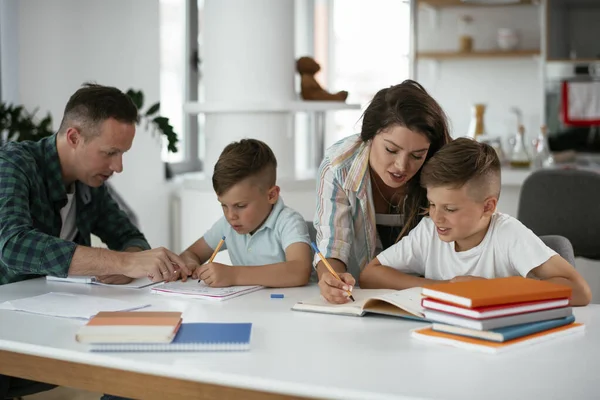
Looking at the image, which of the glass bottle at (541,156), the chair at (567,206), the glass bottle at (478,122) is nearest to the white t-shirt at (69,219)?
the chair at (567,206)

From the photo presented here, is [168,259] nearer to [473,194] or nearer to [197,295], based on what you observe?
[197,295]

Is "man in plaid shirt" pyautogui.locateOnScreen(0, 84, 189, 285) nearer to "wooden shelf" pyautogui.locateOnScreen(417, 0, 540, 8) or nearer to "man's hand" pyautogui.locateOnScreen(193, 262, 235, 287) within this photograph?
"man's hand" pyautogui.locateOnScreen(193, 262, 235, 287)

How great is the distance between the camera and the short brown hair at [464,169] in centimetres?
186

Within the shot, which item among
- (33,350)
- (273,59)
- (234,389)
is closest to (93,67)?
(273,59)

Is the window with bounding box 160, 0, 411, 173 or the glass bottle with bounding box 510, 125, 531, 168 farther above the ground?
the window with bounding box 160, 0, 411, 173

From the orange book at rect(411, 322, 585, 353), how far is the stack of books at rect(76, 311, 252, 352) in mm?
314

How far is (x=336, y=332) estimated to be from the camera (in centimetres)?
151

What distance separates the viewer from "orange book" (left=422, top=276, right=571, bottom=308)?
4.52ft

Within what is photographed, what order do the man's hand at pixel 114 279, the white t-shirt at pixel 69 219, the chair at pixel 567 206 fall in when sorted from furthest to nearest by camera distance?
the chair at pixel 567 206 < the white t-shirt at pixel 69 219 < the man's hand at pixel 114 279

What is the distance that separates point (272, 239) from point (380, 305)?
0.60 meters

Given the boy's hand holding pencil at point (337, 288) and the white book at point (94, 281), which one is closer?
the boy's hand holding pencil at point (337, 288)

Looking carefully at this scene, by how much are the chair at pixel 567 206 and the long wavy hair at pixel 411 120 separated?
4.25 feet

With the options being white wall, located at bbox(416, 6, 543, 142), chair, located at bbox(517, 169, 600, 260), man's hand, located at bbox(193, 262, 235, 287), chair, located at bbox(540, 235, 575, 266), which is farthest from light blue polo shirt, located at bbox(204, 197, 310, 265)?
white wall, located at bbox(416, 6, 543, 142)

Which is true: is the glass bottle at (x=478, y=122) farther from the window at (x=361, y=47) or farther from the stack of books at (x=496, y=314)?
the stack of books at (x=496, y=314)
